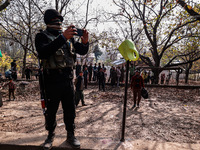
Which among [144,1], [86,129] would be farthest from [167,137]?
[144,1]

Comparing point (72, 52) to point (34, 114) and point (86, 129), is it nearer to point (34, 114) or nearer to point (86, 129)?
point (86, 129)

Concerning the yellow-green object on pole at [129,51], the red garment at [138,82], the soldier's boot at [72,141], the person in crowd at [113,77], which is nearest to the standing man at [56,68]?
the soldier's boot at [72,141]

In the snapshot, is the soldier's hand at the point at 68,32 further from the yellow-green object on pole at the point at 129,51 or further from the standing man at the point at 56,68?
the yellow-green object on pole at the point at 129,51

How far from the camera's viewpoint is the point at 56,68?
191cm

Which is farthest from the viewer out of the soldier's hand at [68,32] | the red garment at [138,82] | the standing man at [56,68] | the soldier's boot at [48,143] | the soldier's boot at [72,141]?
the red garment at [138,82]

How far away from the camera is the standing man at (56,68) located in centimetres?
183

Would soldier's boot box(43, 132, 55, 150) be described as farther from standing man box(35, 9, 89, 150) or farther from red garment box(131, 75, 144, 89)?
red garment box(131, 75, 144, 89)

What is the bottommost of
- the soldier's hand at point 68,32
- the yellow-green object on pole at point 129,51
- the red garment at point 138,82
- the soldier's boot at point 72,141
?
the soldier's boot at point 72,141

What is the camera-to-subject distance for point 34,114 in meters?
4.87

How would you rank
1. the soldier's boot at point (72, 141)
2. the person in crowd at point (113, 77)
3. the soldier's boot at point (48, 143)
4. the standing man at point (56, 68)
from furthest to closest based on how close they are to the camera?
1. the person in crowd at point (113, 77)
2. the soldier's boot at point (72, 141)
3. the soldier's boot at point (48, 143)
4. the standing man at point (56, 68)

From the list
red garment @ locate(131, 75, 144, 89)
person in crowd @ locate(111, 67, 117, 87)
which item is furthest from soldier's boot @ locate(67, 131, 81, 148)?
person in crowd @ locate(111, 67, 117, 87)

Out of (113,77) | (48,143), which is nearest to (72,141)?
(48,143)

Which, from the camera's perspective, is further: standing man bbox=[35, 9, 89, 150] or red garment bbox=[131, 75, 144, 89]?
red garment bbox=[131, 75, 144, 89]

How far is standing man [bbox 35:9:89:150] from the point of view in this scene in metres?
1.83
